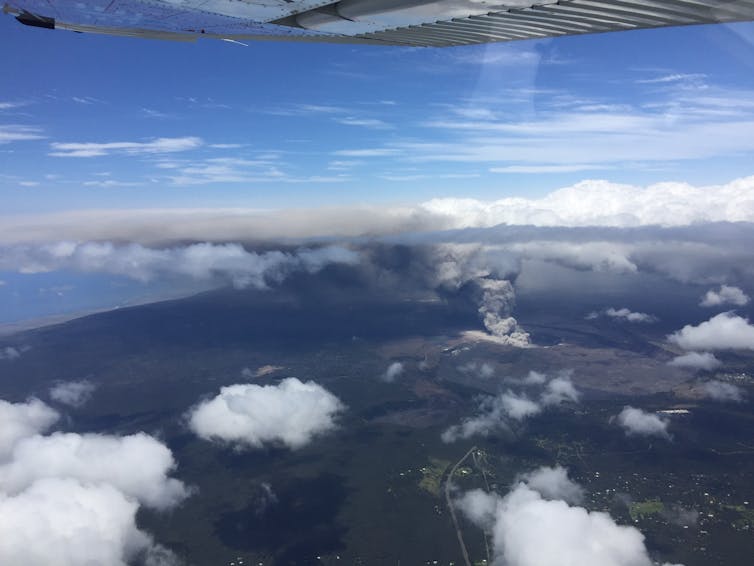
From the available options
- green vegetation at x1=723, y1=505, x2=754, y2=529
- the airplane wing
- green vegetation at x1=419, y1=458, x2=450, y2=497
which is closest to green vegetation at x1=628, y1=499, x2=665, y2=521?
green vegetation at x1=723, y1=505, x2=754, y2=529

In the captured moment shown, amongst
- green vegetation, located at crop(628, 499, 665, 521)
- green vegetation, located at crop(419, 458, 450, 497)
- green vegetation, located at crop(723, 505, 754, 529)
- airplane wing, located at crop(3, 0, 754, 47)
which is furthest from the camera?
green vegetation, located at crop(419, 458, 450, 497)

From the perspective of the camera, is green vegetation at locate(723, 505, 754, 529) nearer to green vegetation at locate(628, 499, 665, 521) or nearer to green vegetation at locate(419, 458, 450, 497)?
green vegetation at locate(628, 499, 665, 521)

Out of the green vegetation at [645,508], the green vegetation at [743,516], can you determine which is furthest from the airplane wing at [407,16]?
the green vegetation at [743,516]

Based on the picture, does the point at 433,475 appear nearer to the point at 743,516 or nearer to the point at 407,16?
the point at 743,516

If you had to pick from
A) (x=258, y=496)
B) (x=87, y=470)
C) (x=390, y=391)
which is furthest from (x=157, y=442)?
(x=390, y=391)

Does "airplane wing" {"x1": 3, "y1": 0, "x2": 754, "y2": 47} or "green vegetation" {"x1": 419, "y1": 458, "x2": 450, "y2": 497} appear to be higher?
"airplane wing" {"x1": 3, "y1": 0, "x2": 754, "y2": 47}

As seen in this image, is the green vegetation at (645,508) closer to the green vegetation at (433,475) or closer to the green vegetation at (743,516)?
the green vegetation at (743,516)
